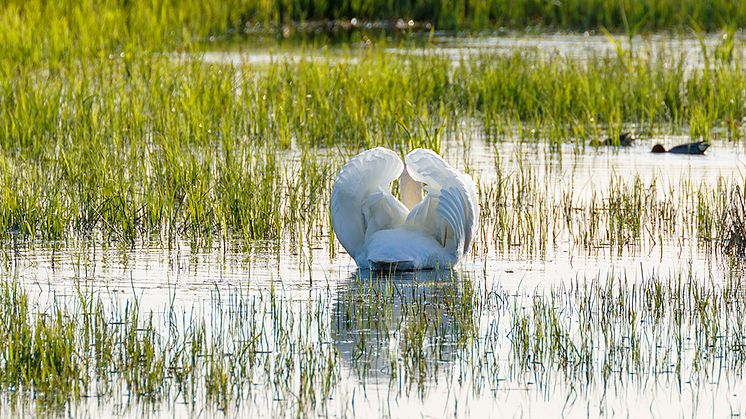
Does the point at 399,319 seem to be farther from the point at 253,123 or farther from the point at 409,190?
the point at 253,123

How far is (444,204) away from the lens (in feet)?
22.1

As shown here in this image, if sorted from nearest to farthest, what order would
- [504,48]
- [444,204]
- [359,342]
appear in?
[359,342] → [444,204] → [504,48]

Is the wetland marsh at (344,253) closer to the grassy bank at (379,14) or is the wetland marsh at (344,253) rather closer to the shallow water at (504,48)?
the shallow water at (504,48)

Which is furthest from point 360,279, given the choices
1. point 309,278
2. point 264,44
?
point 264,44

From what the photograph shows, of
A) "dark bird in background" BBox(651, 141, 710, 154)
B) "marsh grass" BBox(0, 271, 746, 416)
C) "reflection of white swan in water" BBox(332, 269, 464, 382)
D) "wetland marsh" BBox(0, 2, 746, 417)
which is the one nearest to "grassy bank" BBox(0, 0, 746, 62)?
"wetland marsh" BBox(0, 2, 746, 417)

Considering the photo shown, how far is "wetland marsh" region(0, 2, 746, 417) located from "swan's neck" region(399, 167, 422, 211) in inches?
17.3

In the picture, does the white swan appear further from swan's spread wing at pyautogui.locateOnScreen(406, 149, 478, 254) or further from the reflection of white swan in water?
the reflection of white swan in water

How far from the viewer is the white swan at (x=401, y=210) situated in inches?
268

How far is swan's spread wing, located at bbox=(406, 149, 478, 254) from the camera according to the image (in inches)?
266

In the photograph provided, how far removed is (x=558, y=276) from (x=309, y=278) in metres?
1.23

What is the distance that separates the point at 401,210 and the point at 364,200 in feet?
Answer: 0.65

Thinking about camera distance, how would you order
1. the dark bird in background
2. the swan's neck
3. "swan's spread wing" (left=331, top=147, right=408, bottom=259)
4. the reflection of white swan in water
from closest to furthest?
the reflection of white swan in water
"swan's spread wing" (left=331, top=147, right=408, bottom=259)
the swan's neck
the dark bird in background

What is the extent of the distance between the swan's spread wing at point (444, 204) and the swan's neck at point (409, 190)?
0.18 m

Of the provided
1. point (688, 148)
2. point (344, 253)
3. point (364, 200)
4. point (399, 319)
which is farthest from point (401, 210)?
point (688, 148)
